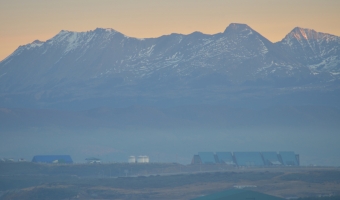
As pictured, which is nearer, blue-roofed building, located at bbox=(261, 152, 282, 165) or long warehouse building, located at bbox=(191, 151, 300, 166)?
blue-roofed building, located at bbox=(261, 152, 282, 165)

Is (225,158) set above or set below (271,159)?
above

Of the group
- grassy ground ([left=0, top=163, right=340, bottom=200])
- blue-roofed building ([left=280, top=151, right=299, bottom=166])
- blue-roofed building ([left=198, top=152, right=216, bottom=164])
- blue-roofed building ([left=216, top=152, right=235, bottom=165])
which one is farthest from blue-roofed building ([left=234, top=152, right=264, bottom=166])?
grassy ground ([left=0, top=163, right=340, bottom=200])

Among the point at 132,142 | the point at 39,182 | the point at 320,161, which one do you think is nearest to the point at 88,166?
the point at 39,182

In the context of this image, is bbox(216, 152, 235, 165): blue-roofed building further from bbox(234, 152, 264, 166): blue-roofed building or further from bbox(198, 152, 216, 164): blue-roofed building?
bbox(198, 152, 216, 164): blue-roofed building

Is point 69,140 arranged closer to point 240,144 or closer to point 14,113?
point 14,113

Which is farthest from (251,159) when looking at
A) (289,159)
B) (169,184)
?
(169,184)

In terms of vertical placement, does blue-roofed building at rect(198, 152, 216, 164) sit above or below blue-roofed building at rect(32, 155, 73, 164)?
below

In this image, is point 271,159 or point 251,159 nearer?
point 271,159

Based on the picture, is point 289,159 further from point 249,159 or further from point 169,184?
point 169,184

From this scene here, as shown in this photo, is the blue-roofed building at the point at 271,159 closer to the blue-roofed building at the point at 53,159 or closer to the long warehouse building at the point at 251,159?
the long warehouse building at the point at 251,159
